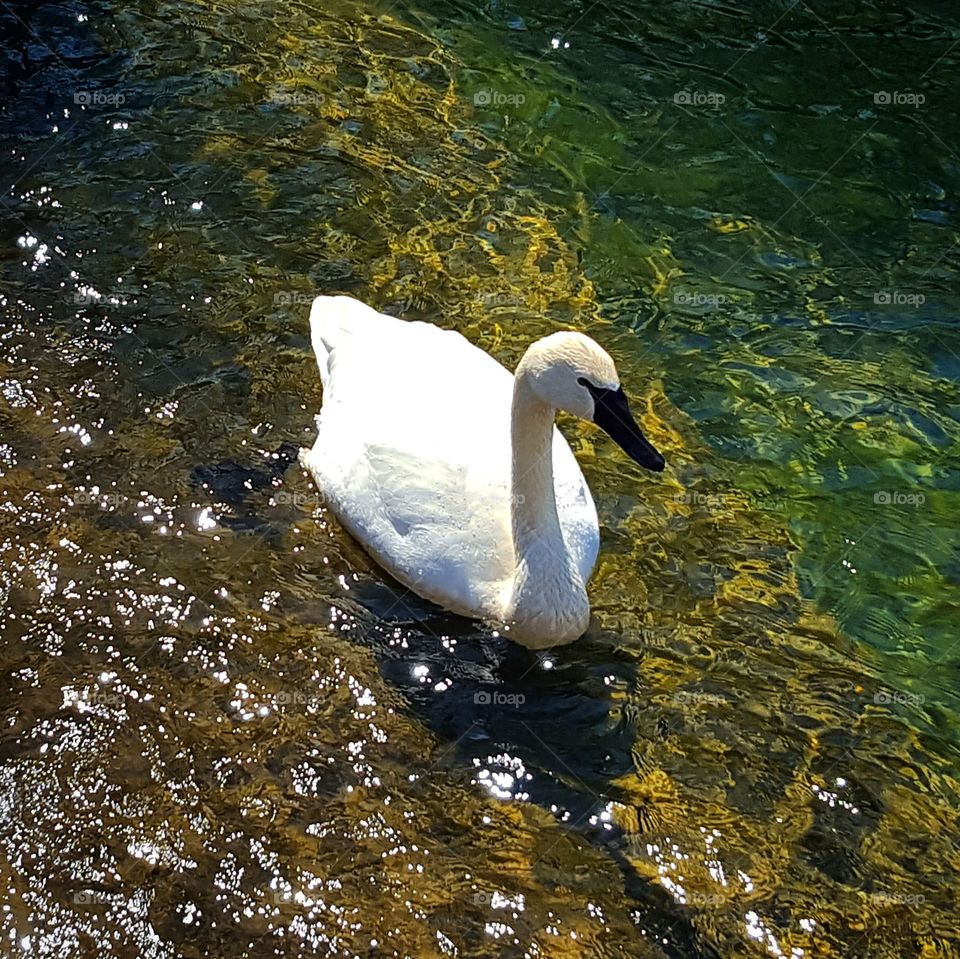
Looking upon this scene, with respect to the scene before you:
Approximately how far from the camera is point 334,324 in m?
6.15

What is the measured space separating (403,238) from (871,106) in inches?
144

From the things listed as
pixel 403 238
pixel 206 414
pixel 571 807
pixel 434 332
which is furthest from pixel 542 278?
pixel 571 807

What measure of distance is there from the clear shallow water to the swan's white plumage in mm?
247

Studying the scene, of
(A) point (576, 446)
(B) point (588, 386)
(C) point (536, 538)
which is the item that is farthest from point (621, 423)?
(A) point (576, 446)

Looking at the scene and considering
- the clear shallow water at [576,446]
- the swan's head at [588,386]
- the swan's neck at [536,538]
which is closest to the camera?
the clear shallow water at [576,446]

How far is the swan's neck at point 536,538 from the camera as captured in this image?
4875mm

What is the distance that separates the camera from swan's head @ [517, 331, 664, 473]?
4.59 m

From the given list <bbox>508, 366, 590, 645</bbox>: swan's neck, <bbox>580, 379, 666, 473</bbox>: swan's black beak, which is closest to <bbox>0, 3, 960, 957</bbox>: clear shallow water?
<bbox>508, 366, 590, 645</bbox>: swan's neck

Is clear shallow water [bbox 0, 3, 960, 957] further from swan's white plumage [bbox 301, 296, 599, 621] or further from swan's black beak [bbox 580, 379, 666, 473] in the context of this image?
swan's black beak [bbox 580, 379, 666, 473]

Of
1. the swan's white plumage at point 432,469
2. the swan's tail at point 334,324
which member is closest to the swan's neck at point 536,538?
the swan's white plumage at point 432,469

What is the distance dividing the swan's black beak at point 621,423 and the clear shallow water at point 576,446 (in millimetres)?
982

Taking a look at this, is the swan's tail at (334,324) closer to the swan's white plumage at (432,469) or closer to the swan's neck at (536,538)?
the swan's white plumage at (432,469)

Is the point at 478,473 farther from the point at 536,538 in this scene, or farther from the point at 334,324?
the point at 334,324

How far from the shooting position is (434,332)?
6.00 m
